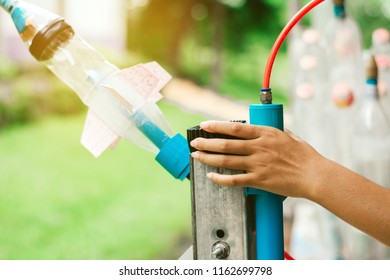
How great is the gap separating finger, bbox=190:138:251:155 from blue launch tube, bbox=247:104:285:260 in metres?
0.05

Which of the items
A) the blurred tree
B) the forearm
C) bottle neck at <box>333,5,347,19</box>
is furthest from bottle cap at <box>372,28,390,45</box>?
the blurred tree

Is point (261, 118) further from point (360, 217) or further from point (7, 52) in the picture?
point (7, 52)

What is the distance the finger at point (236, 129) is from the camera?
69 centimetres

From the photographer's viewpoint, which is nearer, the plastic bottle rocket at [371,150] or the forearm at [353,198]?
the forearm at [353,198]

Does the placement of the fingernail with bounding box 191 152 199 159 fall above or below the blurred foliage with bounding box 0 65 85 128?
below

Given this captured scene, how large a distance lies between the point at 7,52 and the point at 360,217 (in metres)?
4.50

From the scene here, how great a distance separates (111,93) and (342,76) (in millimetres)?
1146

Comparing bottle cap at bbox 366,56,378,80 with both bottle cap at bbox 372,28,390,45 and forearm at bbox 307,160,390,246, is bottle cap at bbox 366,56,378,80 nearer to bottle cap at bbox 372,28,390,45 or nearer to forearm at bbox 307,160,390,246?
bottle cap at bbox 372,28,390,45

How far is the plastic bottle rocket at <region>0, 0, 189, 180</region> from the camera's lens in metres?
0.77

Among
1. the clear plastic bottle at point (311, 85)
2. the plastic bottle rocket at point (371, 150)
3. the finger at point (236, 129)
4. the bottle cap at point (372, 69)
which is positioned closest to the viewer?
the finger at point (236, 129)

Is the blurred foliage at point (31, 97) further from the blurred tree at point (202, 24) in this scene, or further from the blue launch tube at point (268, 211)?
the blue launch tube at point (268, 211)

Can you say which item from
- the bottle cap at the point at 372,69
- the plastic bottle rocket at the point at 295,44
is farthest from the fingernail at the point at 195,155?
the plastic bottle rocket at the point at 295,44

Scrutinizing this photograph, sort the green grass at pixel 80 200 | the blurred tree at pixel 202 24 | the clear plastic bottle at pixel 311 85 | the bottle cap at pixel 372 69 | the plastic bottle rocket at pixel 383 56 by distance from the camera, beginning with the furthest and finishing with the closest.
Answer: the blurred tree at pixel 202 24 < the green grass at pixel 80 200 < the clear plastic bottle at pixel 311 85 < the plastic bottle rocket at pixel 383 56 < the bottle cap at pixel 372 69
